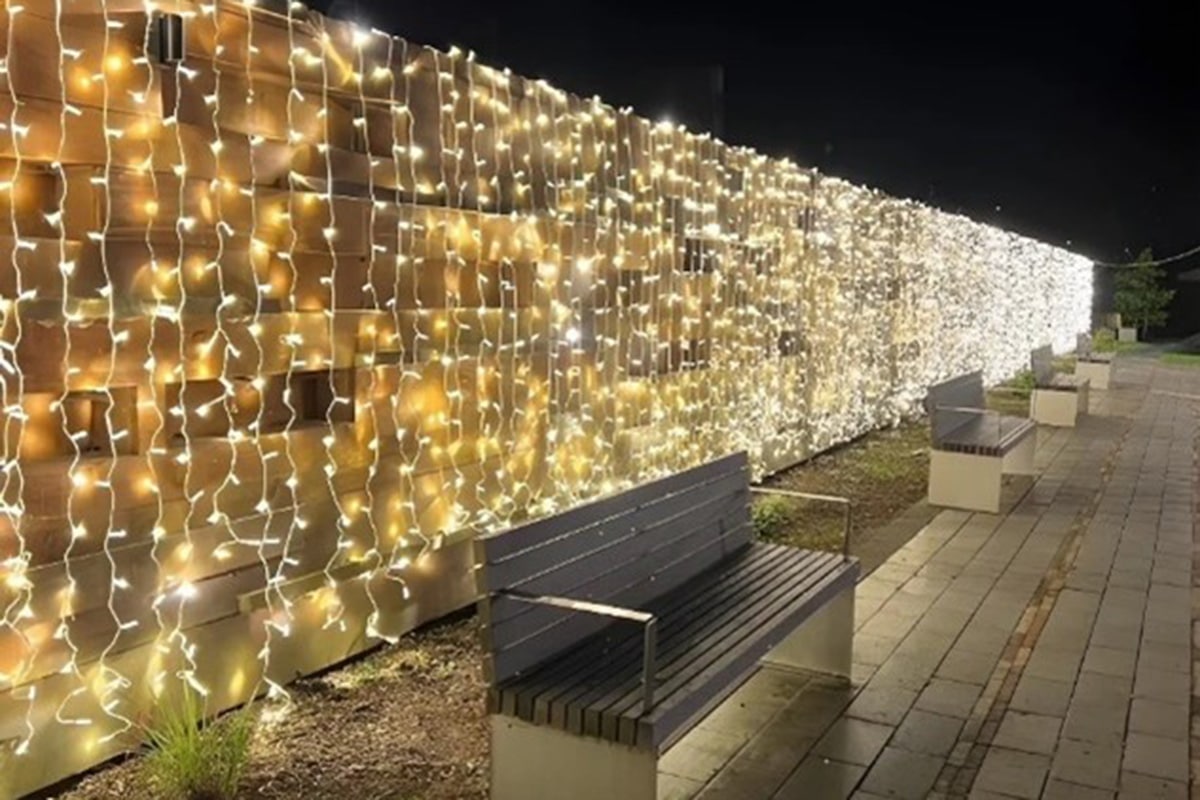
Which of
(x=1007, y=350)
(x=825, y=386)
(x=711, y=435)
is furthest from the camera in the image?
(x=1007, y=350)

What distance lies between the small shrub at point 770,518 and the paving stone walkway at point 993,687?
876 millimetres

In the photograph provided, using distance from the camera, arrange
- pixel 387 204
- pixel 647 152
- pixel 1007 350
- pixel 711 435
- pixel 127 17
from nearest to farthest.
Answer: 1. pixel 127 17
2. pixel 387 204
3. pixel 647 152
4. pixel 711 435
5. pixel 1007 350

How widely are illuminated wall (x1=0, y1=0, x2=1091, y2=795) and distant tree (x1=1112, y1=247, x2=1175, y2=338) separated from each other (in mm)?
40289

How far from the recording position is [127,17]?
375cm

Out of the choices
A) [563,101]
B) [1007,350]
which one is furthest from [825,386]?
[1007,350]

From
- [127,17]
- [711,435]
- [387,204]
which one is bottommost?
[711,435]

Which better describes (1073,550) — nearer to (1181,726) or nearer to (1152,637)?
(1152,637)

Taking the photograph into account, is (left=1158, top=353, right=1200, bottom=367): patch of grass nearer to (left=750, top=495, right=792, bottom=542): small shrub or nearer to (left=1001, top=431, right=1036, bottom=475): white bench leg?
(left=1001, top=431, right=1036, bottom=475): white bench leg

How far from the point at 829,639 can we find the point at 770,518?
2723 mm

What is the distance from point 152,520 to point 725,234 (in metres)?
5.81

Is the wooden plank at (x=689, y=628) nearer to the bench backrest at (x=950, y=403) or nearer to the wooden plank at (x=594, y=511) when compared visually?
the wooden plank at (x=594, y=511)

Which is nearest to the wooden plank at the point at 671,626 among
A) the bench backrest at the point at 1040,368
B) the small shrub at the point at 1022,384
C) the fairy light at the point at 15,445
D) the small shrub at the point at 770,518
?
the fairy light at the point at 15,445

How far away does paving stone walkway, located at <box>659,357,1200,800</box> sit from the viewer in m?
3.91

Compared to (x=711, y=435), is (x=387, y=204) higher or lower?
higher
